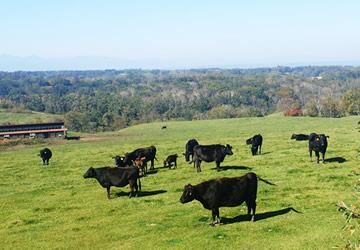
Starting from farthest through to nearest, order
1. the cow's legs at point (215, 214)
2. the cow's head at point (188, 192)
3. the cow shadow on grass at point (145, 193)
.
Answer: the cow shadow on grass at point (145, 193)
the cow's head at point (188, 192)
the cow's legs at point (215, 214)

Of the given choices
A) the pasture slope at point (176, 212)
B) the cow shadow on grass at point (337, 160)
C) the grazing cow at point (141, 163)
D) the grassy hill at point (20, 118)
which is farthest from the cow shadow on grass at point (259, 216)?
the grassy hill at point (20, 118)

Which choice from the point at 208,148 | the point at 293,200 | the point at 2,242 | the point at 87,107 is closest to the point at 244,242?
the point at 293,200

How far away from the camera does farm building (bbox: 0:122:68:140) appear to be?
268 feet

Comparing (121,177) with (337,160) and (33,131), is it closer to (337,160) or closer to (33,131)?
(337,160)

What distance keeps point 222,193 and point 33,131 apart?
74.2 metres

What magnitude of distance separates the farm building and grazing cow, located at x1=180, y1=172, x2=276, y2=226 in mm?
68933

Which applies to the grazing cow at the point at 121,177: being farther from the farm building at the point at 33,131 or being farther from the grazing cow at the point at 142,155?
the farm building at the point at 33,131

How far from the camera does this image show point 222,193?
603 inches

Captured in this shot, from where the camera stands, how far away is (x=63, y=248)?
14.1 metres

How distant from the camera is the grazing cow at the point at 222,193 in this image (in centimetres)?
1527

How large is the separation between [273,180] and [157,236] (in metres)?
10.7

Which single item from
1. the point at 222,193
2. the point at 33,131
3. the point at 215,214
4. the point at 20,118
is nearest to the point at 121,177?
the point at 215,214

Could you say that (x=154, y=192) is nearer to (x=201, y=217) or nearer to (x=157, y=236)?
(x=201, y=217)

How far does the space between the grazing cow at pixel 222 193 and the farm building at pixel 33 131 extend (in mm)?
68933
